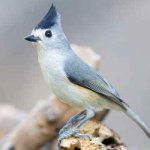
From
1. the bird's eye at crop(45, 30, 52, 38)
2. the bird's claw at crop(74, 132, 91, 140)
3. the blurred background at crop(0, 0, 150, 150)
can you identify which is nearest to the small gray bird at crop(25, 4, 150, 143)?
the bird's eye at crop(45, 30, 52, 38)

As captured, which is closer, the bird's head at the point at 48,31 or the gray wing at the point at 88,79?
the bird's head at the point at 48,31

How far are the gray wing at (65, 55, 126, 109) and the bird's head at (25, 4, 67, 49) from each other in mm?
112

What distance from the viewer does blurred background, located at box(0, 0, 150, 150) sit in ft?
18.9

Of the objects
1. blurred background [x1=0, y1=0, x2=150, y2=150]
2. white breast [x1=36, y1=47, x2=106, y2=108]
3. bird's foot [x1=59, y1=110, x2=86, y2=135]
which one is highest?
blurred background [x1=0, y1=0, x2=150, y2=150]

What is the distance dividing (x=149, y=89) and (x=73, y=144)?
3756 mm

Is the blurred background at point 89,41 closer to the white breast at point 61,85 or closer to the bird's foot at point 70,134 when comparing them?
the white breast at point 61,85

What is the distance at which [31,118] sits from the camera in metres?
3.03

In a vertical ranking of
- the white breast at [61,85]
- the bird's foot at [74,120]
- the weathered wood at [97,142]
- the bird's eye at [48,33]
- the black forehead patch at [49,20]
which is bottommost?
the weathered wood at [97,142]

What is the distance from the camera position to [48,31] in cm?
232

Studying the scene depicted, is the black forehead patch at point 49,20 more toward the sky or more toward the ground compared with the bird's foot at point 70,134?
more toward the sky

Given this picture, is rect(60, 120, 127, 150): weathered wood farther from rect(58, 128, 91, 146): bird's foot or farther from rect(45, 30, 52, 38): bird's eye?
rect(45, 30, 52, 38): bird's eye

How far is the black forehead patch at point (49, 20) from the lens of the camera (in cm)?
226

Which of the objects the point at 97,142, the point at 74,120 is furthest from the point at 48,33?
the point at 97,142

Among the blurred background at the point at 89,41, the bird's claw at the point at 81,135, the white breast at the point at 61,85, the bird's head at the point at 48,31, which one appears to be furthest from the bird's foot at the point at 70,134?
the blurred background at the point at 89,41
